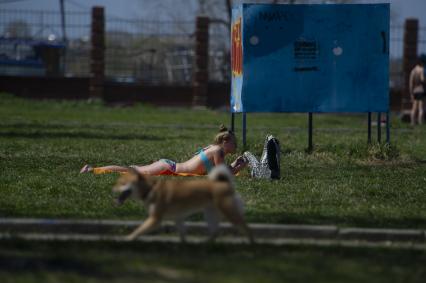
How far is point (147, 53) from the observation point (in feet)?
116

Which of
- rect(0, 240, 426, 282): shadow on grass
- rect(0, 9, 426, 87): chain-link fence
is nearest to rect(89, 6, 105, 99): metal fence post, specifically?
rect(0, 9, 426, 87): chain-link fence

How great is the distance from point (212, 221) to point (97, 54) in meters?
27.1

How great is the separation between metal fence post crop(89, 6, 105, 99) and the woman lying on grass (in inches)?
835

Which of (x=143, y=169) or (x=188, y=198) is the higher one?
(x=188, y=198)

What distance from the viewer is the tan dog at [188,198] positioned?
24.2 feet

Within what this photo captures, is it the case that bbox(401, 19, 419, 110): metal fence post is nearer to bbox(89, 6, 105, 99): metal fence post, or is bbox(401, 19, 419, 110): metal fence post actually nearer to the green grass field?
bbox(89, 6, 105, 99): metal fence post

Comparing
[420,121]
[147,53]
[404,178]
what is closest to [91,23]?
[147,53]

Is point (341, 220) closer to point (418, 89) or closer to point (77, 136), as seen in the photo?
point (77, 136)

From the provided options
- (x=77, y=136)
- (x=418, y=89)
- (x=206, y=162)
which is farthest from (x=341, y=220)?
(x=418, y=89)

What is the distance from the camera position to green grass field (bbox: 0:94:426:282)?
6621 millimetres

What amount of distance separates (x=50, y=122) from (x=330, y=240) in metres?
16.0

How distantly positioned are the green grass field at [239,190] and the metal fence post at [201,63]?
33.6 ft

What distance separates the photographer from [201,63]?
112 ft

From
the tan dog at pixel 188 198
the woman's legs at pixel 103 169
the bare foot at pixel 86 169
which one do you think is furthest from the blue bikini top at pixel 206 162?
the tan dog at pixel 188 198
